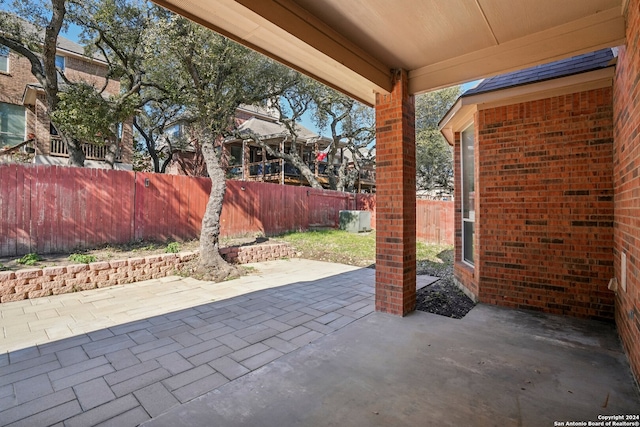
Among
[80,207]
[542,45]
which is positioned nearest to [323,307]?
[542,45]

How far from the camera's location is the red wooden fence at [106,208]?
19.7ft

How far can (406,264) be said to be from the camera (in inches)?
148

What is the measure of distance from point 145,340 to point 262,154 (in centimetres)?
1674

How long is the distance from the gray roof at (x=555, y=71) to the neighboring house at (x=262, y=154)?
13750 mm

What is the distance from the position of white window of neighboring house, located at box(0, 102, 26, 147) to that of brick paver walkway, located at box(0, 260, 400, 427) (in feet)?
41.3

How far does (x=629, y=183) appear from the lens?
8.33 ft

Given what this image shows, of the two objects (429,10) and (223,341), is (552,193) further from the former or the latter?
(223,341)

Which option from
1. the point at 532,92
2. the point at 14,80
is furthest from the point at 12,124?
the point at 532,92

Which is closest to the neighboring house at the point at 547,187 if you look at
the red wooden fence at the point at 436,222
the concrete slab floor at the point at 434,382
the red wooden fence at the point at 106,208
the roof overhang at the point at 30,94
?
the concrete slab floor at the point at 434,382

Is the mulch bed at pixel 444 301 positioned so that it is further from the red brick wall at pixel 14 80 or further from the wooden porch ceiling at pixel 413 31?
the red brick wall at pixel 14 80

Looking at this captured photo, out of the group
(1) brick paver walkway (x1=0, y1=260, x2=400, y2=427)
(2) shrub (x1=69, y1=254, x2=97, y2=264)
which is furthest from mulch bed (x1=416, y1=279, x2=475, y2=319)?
(2) shrub (x1=69, y1=254, x2=97, y2=264)

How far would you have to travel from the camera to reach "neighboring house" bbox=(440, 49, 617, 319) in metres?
3.47

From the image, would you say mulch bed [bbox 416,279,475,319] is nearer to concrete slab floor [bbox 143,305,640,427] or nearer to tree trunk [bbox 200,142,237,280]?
concrete slab floor [bbox 143,305,640,427]

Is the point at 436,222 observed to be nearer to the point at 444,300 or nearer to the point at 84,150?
the point at 444,300
